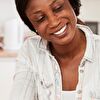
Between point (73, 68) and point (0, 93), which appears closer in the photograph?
point (73, 68)

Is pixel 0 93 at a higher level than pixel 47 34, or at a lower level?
lower

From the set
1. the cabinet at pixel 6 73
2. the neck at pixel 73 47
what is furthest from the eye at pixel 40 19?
the cabinet at pixel 6 73

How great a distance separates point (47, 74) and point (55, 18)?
220 mm

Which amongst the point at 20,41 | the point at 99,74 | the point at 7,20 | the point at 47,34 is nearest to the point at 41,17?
the point at 47,34

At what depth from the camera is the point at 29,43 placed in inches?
45.3

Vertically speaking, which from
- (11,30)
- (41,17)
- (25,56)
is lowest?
(25,56)

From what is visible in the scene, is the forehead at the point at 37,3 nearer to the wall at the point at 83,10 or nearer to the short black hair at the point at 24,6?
the short black hair at the point at 24,6

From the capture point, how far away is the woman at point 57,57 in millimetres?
960

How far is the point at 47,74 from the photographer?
1.05 m

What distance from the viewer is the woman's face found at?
0.95 metres

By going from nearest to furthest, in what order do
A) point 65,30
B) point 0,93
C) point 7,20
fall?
point 65,30 < point 0,93 < point 7,20

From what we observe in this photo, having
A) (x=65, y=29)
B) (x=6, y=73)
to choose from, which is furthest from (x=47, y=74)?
(x=6, y=73)

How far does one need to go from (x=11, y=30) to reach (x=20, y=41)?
0.31ft

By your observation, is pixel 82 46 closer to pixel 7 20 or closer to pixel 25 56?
pixel 25 56
